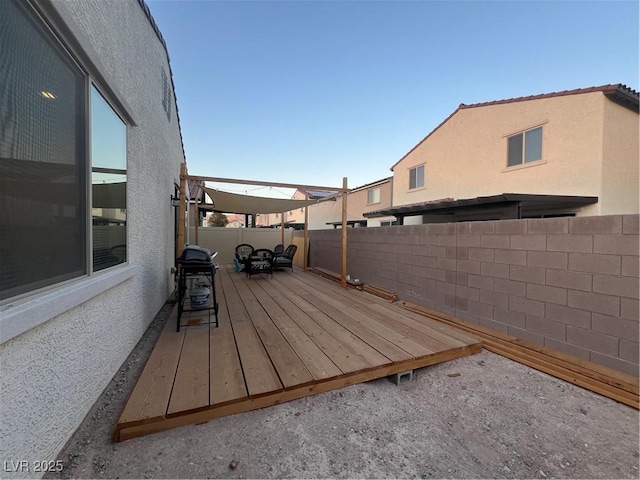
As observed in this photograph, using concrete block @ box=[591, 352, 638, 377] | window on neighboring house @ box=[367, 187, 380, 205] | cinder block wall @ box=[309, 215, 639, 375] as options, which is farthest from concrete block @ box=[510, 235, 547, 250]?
window on neighboring house @ box=[367, 187, 380, 205]

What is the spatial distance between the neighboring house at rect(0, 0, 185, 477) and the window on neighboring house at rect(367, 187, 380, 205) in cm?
1266

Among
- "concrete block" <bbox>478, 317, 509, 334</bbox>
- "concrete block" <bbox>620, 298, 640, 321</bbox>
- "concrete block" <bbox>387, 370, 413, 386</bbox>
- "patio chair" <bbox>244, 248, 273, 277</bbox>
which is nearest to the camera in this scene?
"concrete block" <bbox>620, 298, 640, 321</bbox>

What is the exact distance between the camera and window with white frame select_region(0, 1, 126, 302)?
107 centimetres

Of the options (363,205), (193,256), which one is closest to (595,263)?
(193,256)

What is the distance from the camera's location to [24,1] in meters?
1.12

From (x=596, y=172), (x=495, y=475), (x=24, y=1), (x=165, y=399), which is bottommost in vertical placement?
(x=495, y=475)

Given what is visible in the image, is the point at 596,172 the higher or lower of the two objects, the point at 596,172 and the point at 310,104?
the lower

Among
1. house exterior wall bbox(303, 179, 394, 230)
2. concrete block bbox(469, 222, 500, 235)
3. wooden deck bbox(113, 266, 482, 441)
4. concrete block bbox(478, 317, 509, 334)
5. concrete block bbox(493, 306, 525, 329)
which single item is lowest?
wooden deck bbox(113, 266, 482, 441)

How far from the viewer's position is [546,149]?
20.6ft

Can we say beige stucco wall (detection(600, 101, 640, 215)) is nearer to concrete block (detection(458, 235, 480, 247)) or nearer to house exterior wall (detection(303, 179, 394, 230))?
concrete block (detection(458, 235, 480, 247))

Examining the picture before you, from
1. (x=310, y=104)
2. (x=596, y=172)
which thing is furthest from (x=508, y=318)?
(x=310, y=104)

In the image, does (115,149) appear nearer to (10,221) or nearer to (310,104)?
(10,221)

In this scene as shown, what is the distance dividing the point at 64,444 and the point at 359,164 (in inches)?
512

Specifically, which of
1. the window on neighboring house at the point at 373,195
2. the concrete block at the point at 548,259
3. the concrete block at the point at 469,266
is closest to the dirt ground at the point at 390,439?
the concrete block at the point at 548,259
